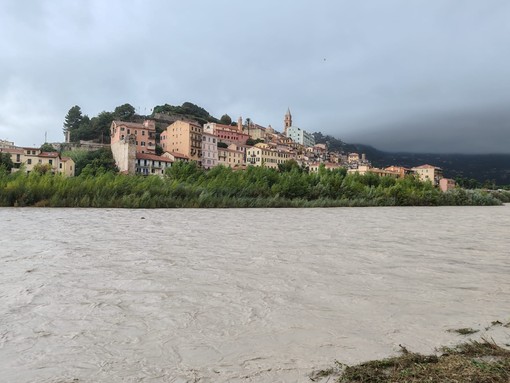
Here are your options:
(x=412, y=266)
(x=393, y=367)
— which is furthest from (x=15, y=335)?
(x=412, y=266)

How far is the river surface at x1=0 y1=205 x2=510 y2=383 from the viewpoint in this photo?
5.98 feet

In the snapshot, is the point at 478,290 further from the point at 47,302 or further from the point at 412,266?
the point at 47,302

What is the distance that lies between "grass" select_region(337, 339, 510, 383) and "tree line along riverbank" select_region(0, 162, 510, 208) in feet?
41.5

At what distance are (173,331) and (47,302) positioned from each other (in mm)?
1085

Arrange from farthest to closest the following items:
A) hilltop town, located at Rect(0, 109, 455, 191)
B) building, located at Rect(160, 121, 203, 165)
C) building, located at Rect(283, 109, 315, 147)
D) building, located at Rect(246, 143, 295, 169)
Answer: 1. building, located at Rect(283, 109, 315, 147)
2. building, located at Rect(246, 143, 295, 169)
3. building, located at Rect(160, 121, 203, 165)
4. hilltop town, located at Rect(0, 109, 455, 191)

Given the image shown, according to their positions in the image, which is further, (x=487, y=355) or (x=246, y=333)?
(x=246, y=333)

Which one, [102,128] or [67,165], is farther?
[102,128]

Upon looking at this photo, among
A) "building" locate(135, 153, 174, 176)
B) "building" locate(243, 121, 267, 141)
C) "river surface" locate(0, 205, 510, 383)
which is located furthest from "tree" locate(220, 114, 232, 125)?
"river surface" locate(0, 205, 510, 383)

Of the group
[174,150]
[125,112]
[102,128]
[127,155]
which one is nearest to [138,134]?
[174,150]

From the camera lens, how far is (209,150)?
270 feet

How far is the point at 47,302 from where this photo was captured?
2.65 meters

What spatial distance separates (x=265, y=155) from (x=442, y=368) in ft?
284

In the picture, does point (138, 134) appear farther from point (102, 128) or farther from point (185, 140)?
point (102, 128)

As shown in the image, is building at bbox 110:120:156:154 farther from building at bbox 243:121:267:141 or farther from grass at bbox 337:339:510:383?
grass at bbox 337:339:510:383
